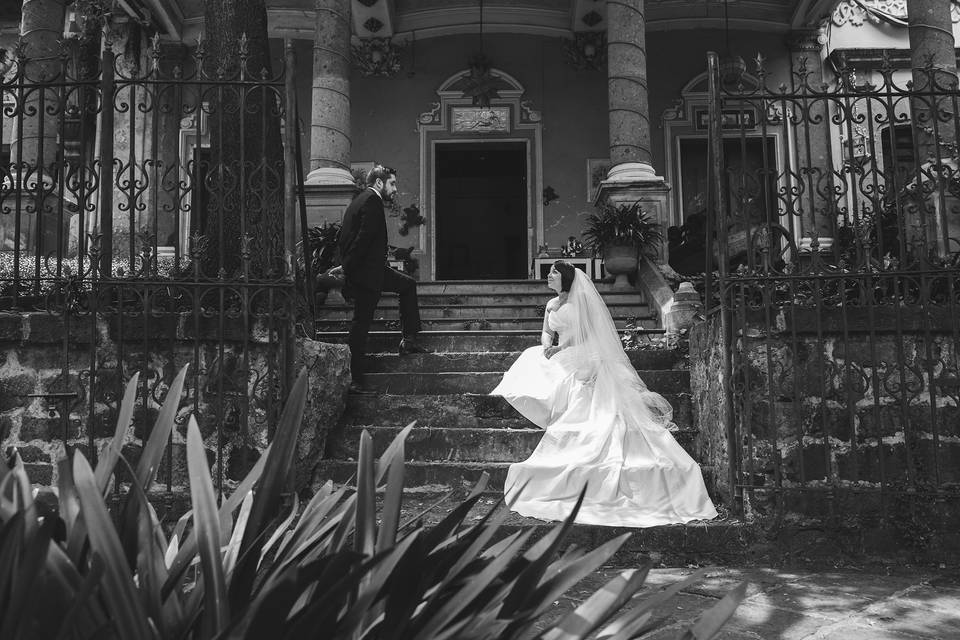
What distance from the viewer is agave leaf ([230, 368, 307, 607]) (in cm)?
143

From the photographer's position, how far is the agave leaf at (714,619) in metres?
1.31

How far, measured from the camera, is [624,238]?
9.20m

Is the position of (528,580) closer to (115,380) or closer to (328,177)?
(115,380)

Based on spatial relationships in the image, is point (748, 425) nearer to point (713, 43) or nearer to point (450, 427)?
point (450, 427)

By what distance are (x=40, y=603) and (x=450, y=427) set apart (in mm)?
4835

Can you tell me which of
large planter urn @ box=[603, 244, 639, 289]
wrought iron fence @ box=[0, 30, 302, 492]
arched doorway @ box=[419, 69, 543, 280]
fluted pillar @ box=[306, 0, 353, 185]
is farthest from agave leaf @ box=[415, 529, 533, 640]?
arched doorway @ box=[419, 69, 543, 280]

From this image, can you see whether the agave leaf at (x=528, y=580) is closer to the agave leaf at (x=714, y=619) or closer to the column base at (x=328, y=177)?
the agave leaf at (x=714, y=619)

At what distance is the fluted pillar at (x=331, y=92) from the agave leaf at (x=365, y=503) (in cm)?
961

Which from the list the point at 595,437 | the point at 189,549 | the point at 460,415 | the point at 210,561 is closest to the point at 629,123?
the point at 460,415

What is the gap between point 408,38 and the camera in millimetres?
13781

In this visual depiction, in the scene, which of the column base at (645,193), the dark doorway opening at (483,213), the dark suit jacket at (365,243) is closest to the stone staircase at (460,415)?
the dark suit jacket at (365,243)

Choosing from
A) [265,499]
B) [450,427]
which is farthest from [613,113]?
[265,499]

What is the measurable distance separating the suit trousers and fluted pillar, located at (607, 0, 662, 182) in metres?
3.83

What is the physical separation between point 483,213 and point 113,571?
1398 centimetres
